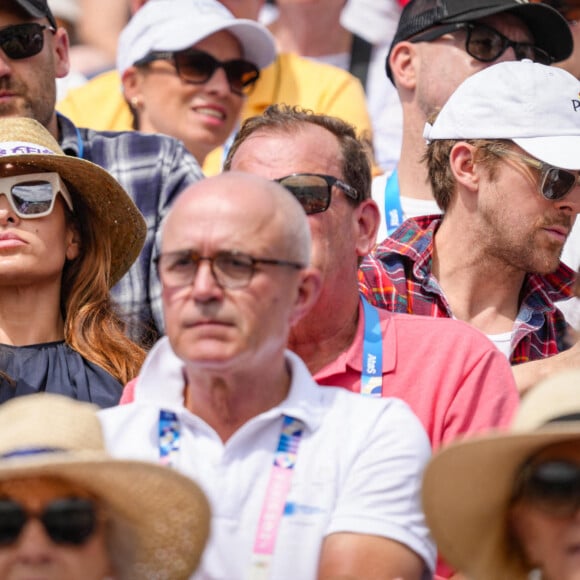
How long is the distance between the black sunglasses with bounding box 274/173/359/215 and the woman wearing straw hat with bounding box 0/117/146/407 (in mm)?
771

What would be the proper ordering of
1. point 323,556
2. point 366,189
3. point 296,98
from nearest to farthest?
point 323,556, point 366,189, point 296,98

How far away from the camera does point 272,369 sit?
344cm

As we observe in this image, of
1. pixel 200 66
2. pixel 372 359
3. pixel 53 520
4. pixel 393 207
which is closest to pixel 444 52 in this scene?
pixel 393 207

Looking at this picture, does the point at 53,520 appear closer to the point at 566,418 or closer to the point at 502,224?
the point at 566,418

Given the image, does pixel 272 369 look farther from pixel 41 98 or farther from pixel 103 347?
pixel 41 98

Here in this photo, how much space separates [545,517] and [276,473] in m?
0.61

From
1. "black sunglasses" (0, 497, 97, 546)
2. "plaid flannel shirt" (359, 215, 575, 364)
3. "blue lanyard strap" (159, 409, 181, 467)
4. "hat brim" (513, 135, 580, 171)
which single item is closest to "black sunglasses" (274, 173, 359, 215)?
"plaid flannel shirt" (359, 215, 575, 364)

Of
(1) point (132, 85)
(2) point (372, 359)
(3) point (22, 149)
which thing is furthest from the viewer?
(1) point (132, 85)

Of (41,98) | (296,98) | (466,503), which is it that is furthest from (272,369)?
(296,98)

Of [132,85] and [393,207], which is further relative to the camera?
[132,85]

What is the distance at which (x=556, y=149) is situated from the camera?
16.2 ft

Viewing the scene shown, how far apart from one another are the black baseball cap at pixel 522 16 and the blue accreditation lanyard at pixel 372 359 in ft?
6.58

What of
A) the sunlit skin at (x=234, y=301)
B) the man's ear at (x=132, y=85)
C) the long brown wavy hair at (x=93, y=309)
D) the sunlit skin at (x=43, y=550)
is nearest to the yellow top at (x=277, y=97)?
the man's ear at (x=132, y=85)

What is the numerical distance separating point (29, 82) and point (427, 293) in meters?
1.64
